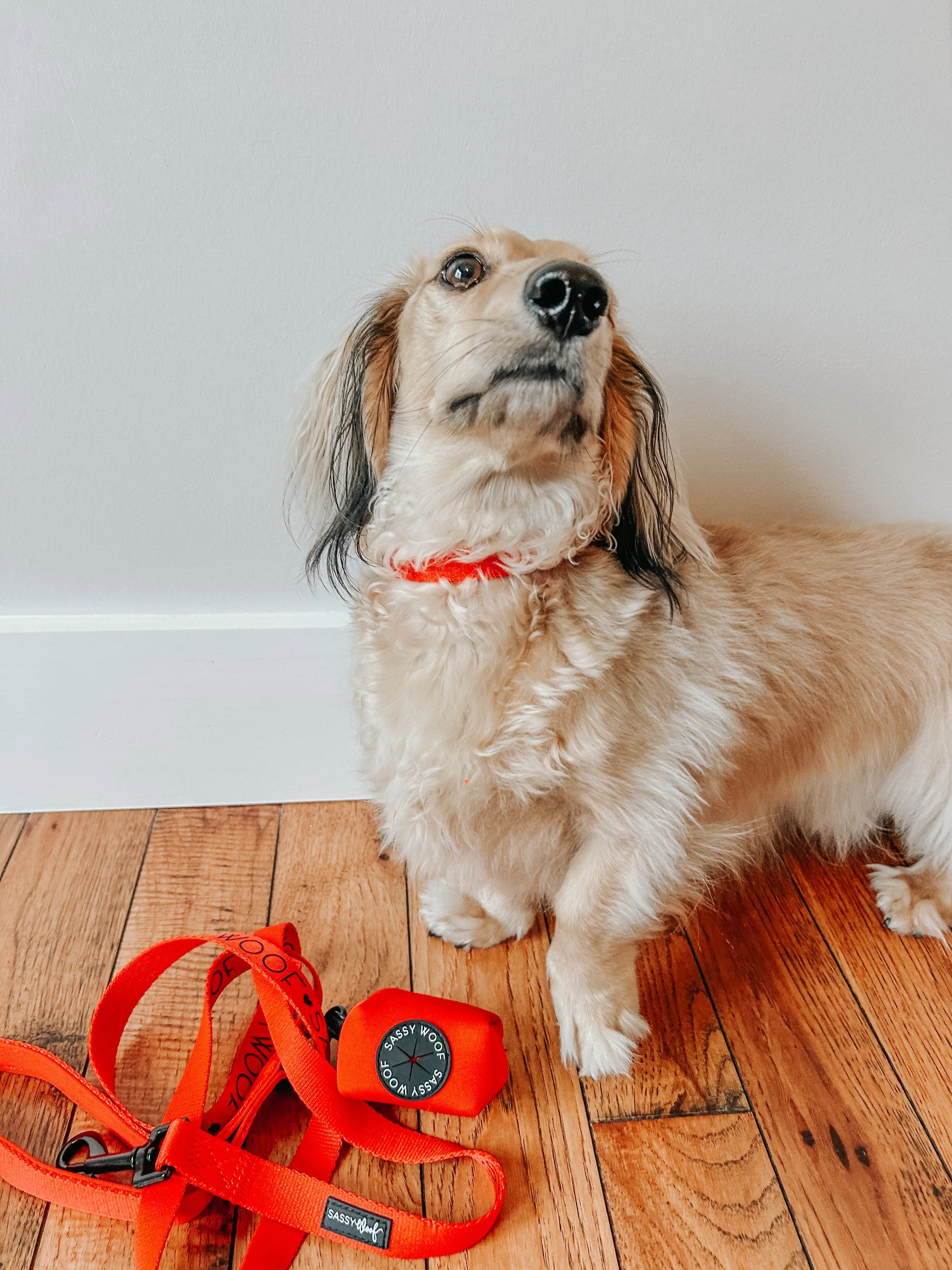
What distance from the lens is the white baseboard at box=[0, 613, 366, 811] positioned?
1606mm

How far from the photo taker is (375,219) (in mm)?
1371

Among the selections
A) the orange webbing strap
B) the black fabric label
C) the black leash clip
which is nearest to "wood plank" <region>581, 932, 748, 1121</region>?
the orange webbing strap

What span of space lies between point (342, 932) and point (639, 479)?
88cm

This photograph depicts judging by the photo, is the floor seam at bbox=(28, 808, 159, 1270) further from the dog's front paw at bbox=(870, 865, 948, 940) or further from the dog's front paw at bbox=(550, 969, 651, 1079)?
the dog's front paw at bbox=(870, 865, 948, 940)

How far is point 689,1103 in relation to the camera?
1.15 meters

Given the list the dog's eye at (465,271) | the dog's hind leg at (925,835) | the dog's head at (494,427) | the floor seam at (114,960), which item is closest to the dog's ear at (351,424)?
the dog's head at (494,427)

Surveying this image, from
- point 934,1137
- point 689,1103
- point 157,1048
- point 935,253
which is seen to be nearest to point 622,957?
point 689,1103

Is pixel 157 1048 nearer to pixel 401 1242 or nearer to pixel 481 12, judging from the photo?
pixel 401 1242

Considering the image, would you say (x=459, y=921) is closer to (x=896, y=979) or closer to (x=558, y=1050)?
(x=558, y=1050)

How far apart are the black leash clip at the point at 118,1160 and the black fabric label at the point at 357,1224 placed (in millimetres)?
185

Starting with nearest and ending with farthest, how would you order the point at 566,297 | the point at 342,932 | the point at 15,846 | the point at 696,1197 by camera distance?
the point at 566,297 < the point at 696,1197 < the point at 342,932 < the point at 15,846

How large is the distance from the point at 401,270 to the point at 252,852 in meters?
1.04

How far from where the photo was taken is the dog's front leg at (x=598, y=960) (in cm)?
119

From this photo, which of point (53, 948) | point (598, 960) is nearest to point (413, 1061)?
point (598, 960)
